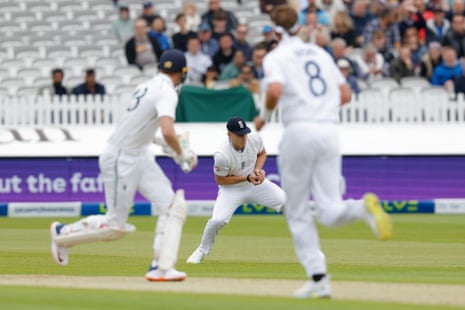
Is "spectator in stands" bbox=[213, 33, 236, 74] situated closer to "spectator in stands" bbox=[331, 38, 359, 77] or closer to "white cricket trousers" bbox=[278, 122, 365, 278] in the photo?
"spectator in stands" bbox=[331, 38, 359, 77]

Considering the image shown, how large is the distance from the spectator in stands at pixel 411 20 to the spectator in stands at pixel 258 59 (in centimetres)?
350

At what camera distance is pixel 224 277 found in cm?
1267

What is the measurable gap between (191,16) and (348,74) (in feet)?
12.5

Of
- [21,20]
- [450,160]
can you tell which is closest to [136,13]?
[21,20]

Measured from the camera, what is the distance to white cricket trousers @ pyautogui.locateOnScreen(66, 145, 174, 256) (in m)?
11.9

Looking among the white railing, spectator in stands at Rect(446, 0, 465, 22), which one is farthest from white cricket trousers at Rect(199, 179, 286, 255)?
spectator in stands at Rect(446, 0, 465, 22)

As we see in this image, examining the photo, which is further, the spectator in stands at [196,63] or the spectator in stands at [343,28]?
the spectator in stands at [343,28]

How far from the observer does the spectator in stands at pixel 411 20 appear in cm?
2788

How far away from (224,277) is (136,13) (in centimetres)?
1711

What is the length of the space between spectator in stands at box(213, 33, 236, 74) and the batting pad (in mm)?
14152

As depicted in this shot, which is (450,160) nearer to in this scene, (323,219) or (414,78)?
(414,78)

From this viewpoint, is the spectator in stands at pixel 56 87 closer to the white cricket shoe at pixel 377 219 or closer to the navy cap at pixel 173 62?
the navy cap at pixel 173 62

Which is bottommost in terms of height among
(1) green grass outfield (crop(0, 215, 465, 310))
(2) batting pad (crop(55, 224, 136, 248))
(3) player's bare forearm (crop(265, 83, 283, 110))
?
(1) green grass outfield (crop(0, 215, 465, 310))

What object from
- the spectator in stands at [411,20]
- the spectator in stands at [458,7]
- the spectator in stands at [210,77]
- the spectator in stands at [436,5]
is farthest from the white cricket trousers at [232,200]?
the spectator in stands at [436,5]
